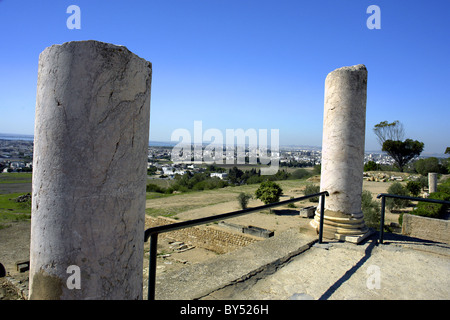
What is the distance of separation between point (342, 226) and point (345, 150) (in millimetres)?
1287

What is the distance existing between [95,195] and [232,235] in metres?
12.8

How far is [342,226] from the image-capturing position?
4.88 m

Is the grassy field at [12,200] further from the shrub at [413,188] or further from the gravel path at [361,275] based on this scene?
the shrub at [413,188]

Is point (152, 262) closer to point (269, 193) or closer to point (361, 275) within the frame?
point (361, 275)

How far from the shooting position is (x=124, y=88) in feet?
5.42

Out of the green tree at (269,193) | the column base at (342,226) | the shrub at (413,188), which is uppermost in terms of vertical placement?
the column base at (342,226)

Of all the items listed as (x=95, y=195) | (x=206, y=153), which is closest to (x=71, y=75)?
(x=95, y=195)

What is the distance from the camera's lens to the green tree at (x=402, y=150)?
38969 millimetres

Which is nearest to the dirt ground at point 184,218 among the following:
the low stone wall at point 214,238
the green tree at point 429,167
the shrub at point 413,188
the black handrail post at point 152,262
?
the low stone wall at point 214,238

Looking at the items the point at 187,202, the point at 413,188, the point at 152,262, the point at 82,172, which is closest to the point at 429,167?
the point at 413,188

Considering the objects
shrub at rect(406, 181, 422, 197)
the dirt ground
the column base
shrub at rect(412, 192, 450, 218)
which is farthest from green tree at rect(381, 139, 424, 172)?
the column base

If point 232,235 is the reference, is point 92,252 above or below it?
above
